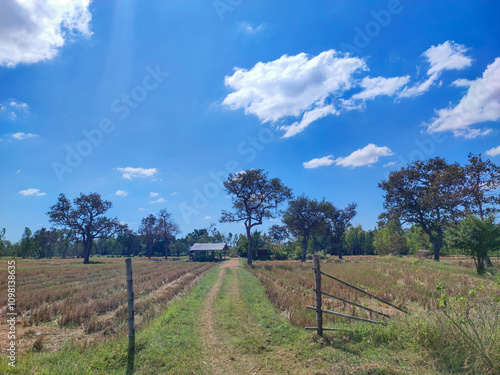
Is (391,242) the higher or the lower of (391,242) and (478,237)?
the lower

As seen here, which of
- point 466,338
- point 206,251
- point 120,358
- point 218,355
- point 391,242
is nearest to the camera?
point 466,338

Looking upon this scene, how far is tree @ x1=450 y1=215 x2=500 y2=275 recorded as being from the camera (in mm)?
18875

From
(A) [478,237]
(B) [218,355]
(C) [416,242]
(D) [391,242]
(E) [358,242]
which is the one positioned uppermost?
(A) [478,237]

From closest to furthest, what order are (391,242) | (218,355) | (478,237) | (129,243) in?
(218,355) → (478,237) → (391,242) → (129,243)

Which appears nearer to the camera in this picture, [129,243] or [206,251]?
[206,251]

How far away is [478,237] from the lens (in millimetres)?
19094

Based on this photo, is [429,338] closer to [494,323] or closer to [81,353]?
[494,323]

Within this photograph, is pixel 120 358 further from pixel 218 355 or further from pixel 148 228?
pixel 148 228

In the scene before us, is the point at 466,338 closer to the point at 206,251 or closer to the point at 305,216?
the point at 305,216

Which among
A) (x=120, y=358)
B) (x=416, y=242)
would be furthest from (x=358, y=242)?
(x=120, y=358)

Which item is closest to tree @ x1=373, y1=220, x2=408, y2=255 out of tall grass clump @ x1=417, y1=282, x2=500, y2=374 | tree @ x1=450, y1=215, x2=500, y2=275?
tree @ x1=450, y1=215, x2=500, y2=275

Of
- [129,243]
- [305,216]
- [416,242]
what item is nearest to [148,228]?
[129,243]

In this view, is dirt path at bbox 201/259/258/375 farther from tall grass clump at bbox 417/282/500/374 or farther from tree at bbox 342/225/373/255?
tree at bbox 342/225/373/255

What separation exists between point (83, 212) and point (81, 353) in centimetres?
6218
